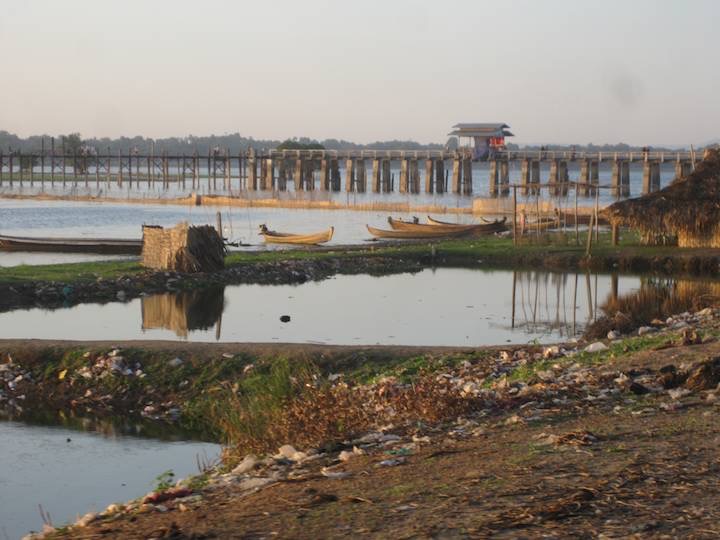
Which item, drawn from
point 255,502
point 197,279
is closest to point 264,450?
point 255,502

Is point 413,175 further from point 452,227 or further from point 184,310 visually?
point 184,310

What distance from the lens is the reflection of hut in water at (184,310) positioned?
882 inches

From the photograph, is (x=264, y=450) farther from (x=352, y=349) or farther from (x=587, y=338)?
(x=587, y=338)

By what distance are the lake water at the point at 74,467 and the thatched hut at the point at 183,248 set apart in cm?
1407

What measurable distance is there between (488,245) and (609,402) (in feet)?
90.0

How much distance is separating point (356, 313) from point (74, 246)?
15.6 metres

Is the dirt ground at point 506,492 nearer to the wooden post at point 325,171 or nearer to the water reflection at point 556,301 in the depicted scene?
the water reflection at point 556,301

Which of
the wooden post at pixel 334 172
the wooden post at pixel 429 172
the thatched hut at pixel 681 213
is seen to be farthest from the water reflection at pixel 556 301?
the wooden post at pixel 334 172

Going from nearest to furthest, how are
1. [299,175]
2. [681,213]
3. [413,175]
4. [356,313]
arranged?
1. [356,313]
2. [681,213]
3. [299,175]
4. [413,175]

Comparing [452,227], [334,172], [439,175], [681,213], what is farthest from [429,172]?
[681,213]

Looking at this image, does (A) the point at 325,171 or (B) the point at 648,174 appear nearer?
(B) the point at 648,174

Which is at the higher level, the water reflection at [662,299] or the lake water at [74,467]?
the water reflection at [662,299]

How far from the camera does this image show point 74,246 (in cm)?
3697

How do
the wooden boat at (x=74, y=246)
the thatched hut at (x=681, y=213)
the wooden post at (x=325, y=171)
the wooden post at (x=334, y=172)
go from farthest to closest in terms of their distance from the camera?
the wooden post at (x=334, y=172) < the wooden post at (x=325, y=171) < the wooden boat at (x=74, y=246) < the thatched hut at (x=681, y=213)
